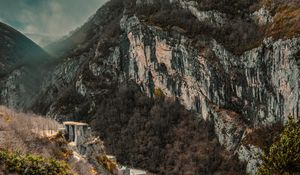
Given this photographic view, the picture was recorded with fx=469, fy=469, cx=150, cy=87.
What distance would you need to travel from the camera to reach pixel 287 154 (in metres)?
35.5

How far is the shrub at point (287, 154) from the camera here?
35.3 m

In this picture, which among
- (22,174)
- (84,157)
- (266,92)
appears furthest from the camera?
(266,92)

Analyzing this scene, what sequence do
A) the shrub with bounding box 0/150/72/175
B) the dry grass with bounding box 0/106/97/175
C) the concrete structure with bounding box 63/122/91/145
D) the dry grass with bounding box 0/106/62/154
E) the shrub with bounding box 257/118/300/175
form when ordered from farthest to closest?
1. the concrete structure with bounding box 63/122/91/145
2. the dry grass with bounding box 0/106/97/175
3. the dry grass with bounding box 0/106/62/154
4. the shrub with bounding box 257/118/300/175
5. the shrub with bounding box 0/150/72/175

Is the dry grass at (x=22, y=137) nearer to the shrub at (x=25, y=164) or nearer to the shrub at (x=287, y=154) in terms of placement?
the shrub at (x=25, y=164)

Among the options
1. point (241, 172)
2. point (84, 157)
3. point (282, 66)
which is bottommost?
point (241, 172)

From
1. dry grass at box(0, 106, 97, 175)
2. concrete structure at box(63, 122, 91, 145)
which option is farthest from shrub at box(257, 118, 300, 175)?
concrete structure at box(63, 122, 91, 145)

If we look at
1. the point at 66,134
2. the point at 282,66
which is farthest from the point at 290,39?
the point at 66,134

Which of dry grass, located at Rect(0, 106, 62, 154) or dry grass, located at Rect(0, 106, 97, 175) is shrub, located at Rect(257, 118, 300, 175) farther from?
dry grass, located at Rect(0, 106, 62, 154)

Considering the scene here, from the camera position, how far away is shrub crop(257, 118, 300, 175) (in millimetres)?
35344

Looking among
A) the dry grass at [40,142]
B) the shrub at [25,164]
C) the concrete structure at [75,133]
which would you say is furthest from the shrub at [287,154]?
the concrete structure at [75,133]

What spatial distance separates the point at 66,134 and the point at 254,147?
461 feet

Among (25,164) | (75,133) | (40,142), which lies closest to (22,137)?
(40,142)

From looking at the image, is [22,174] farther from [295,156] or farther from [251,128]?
[251,128]

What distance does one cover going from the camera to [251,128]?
19575 cm
